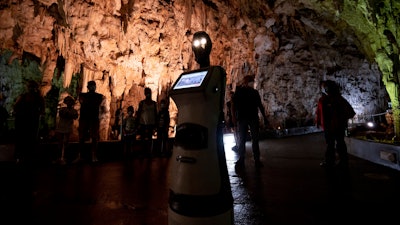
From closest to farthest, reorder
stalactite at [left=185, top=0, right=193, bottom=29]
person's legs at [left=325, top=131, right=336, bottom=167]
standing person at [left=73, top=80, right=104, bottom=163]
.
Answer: person's legs at [left=325, top=131, right=336, bottom=167], standing person at [left=73, top=80, right=104, bottom=163], stalactite at [left=185, top=0, right=193, bottom=29]

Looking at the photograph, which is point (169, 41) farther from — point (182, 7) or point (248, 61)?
point (248, 61)

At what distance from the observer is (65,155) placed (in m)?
4.93

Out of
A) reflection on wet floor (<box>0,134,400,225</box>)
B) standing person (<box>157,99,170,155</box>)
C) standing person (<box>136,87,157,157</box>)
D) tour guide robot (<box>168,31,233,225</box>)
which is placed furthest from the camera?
standing person (<box>157,99,170,155</box>)

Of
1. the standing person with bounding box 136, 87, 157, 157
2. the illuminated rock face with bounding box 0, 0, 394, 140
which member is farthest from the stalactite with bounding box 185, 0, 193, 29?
the standing person with bounding box 136, 87, 157, 157

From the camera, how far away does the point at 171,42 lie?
39.5 ft

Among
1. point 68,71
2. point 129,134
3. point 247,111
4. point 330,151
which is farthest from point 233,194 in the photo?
point 68,71

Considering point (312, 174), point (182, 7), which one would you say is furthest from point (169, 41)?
point (312, 174)

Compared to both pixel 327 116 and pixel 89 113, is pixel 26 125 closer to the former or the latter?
pixel 89 113

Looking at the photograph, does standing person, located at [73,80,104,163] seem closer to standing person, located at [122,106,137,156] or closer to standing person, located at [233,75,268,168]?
standing person, located at [122,106,137,156]

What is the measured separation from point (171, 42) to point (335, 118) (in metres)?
9.79

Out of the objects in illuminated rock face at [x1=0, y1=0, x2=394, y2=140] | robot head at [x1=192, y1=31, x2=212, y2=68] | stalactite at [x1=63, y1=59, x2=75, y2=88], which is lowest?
robot head at [x1=192, y1=31, x2=212, y2=68]

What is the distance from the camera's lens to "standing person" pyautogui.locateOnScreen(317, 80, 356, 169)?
3766 mm

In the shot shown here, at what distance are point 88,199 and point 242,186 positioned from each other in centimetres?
171

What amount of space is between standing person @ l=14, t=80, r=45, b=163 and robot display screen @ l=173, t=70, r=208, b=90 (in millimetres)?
3531
